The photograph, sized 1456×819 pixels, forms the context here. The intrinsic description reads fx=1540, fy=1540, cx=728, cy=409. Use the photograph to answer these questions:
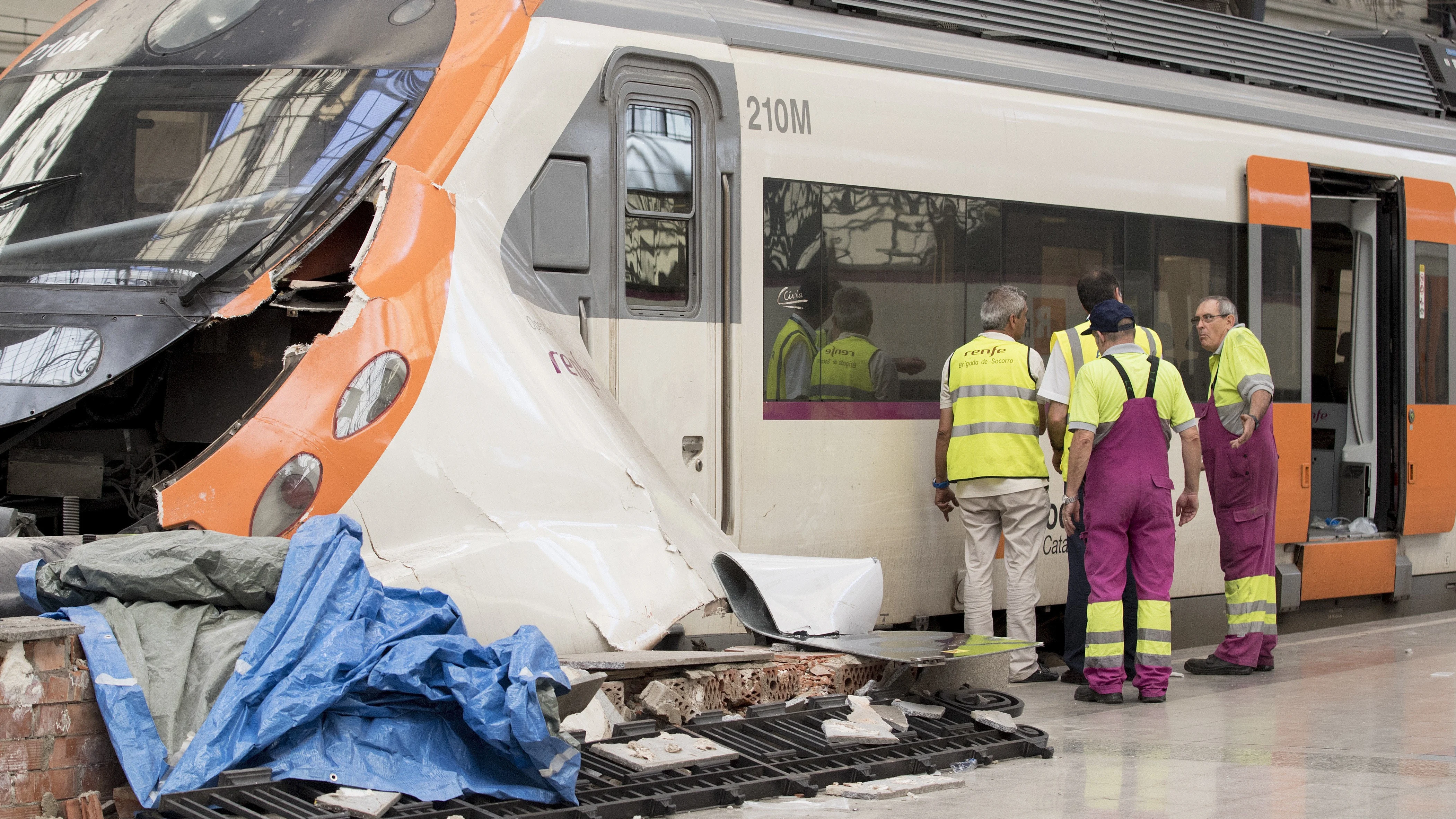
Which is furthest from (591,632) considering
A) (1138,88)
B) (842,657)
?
(1138,88)

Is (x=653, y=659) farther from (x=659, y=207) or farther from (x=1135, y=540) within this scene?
(x=1135, y=540)

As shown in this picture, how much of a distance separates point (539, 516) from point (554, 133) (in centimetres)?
173

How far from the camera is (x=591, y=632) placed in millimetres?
5348

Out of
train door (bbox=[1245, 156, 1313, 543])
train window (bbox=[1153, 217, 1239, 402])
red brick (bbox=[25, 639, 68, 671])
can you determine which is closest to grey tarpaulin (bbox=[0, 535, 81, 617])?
red brick (bbox=[25, 639, 68, 671])

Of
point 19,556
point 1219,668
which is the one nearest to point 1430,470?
point 1219,668

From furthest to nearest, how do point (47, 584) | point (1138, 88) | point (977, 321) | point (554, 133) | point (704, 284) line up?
point (1138, 88)
point (977, 321)
point (704, 284)
point (554, 133)
point (47, 584)

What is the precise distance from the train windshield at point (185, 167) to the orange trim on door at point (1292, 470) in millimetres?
5852

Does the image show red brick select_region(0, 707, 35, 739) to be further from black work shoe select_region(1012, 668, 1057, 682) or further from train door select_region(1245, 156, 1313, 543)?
train door select_region(1245, 156, 1313, 543)

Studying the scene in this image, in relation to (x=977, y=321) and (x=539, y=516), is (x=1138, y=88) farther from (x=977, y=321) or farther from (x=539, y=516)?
(x=539, y=516)

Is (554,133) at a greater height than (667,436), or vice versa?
(554,133)

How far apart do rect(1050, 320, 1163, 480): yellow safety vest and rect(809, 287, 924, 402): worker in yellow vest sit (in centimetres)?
81

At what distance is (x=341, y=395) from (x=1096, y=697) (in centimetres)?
388

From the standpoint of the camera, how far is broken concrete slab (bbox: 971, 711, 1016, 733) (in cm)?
578

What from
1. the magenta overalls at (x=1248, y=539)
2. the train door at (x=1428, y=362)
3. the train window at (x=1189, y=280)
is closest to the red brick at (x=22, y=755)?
the magenta overalls at (x=1248, y=539)
